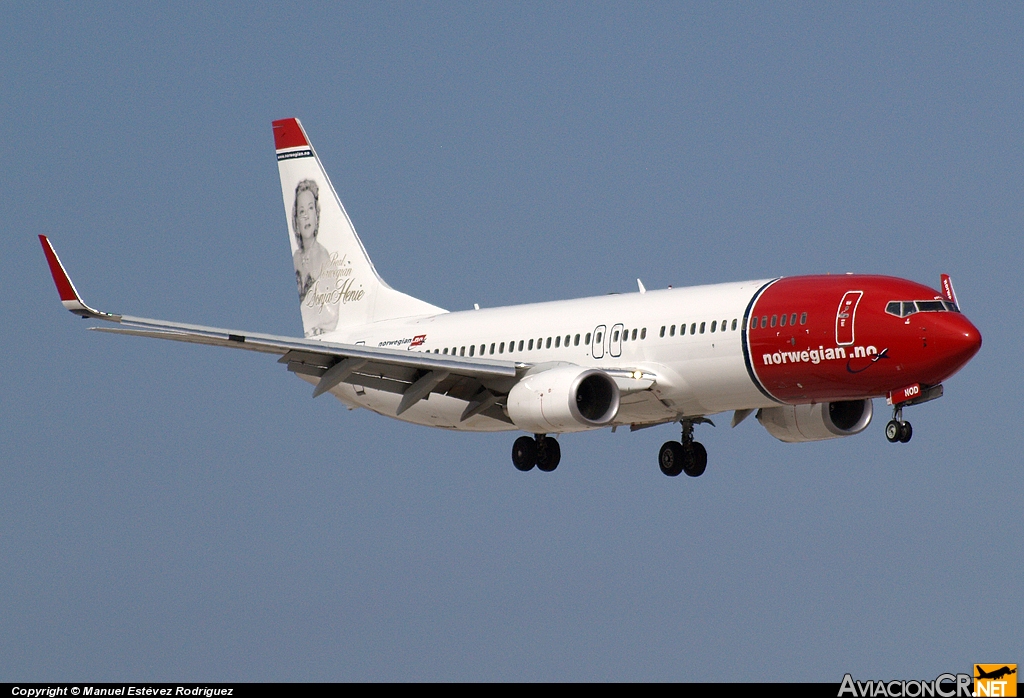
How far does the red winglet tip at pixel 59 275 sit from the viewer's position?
1836 inches

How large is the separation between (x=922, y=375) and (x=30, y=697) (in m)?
22.5

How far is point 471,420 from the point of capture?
2125 inches

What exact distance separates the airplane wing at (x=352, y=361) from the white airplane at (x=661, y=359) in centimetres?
5

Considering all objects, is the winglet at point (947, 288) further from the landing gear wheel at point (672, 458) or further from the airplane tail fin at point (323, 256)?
the airplane tail fin at point (323, 256)

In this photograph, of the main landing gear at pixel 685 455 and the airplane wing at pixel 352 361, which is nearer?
the airplane wing at pixel 352 361

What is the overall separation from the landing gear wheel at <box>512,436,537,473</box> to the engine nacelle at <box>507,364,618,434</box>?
339cm

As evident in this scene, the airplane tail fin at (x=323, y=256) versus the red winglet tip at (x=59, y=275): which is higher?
the airplane tail fin at (x=323, y=256)

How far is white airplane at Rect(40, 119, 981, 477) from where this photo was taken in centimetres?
4572

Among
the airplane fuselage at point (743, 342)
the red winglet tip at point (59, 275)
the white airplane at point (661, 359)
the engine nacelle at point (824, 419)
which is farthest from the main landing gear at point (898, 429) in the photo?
the red winglet tip at point (59, 275)

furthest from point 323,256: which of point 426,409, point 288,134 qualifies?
point 426,409

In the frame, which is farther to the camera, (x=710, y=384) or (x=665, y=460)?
(x=665, y=460)

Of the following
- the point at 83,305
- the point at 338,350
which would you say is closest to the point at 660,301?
the point at 338,350

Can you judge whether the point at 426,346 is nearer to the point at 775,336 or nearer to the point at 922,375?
the point at 775,336

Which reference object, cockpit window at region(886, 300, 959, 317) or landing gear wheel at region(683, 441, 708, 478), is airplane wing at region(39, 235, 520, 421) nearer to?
landing gear wheel at region(683, 441, 708, 478)
